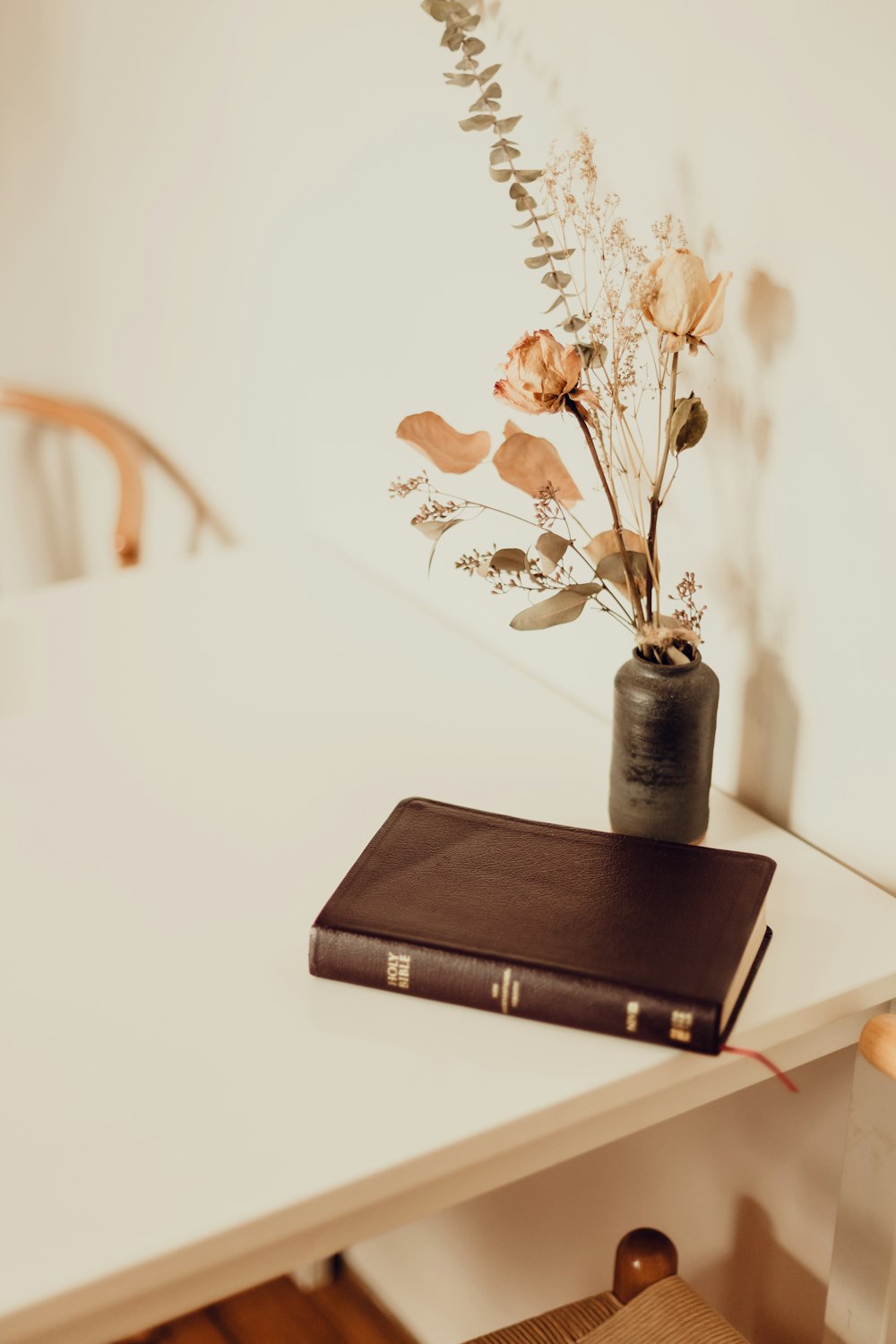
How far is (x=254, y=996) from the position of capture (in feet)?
2.58

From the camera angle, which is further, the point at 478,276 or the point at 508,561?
the point at 478,276

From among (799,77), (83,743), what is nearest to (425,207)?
(799,77)

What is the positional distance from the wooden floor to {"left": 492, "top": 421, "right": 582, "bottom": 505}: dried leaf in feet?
3.85

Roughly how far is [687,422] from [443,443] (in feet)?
0.55

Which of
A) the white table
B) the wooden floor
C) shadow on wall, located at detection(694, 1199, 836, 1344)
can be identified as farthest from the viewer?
the wooden floor

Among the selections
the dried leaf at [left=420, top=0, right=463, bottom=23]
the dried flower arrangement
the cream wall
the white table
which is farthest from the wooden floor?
the dried leaf at [left=420, top=0, right=463, bottom=23]

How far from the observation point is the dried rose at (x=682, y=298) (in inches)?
30.6

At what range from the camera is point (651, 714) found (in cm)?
87

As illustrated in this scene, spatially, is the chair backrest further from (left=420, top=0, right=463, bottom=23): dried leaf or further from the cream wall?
(left=420, top=0, right=463, bottom=23): dried leaf

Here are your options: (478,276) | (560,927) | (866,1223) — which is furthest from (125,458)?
(866,1223)

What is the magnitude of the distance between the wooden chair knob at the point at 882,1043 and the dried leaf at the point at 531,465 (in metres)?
0.39

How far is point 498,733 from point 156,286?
0.98 metres

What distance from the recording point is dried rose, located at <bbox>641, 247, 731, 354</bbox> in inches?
30.6

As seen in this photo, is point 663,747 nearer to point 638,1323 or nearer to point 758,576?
point 758,576
